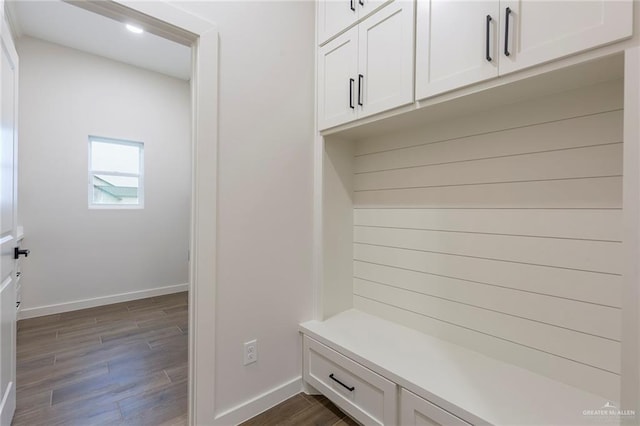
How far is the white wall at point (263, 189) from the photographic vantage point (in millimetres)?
1551

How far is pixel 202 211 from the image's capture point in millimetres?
1451

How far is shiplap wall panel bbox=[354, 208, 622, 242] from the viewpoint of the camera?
116cm

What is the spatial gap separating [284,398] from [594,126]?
6.93 feet

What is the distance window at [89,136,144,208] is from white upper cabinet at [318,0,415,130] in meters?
3.10

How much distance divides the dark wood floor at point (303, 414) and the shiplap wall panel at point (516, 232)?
65 centimetres

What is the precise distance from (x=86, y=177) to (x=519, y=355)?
4352mm

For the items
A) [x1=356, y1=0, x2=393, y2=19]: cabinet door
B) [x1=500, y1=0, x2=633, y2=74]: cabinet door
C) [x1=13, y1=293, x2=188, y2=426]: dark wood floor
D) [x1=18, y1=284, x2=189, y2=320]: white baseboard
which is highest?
[x1=356, y1=0, x2=393, y2=19]: cabinet door

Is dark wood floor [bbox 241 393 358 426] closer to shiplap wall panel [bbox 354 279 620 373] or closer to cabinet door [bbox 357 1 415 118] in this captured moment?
shiplap wall panel [bbox 354 279 620 373]

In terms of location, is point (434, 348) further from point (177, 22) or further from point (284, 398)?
point (177, 22)

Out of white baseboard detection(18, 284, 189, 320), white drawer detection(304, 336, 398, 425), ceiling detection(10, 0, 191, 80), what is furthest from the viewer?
white baseboard detection(18, 284, 189, 320)

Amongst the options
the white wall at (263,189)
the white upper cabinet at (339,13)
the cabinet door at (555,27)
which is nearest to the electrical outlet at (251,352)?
the white wall at (263,189)

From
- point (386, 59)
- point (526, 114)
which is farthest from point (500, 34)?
point (386, 59)

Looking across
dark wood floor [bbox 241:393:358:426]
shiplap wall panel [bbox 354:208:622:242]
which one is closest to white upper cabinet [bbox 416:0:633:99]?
shiplap wall panel [bbox 354:208:622:242]

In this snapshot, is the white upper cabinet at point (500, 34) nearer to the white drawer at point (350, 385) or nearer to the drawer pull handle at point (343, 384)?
the white drawer at point (350, 385)
